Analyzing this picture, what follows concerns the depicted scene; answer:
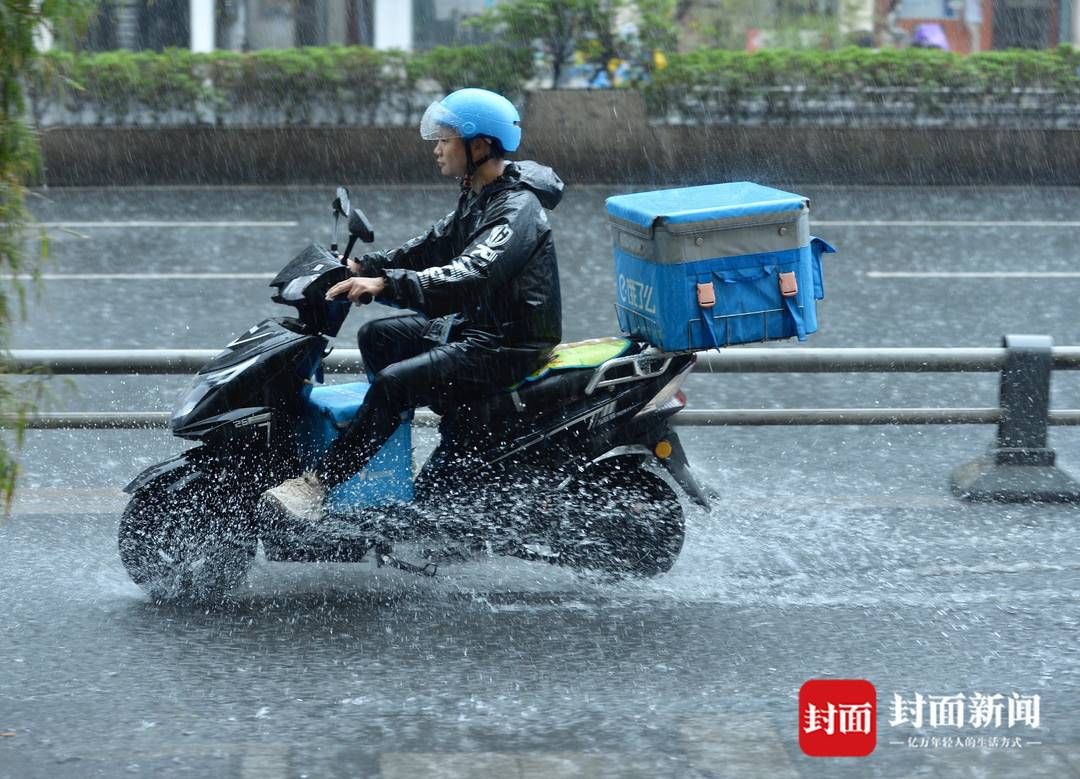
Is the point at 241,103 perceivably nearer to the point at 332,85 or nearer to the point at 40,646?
the point at 332,85

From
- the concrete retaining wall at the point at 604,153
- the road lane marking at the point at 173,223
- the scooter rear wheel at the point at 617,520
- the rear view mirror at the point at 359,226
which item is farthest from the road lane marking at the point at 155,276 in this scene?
the rear view mirror at the point at 359,226

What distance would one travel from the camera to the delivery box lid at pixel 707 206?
5.15 meters

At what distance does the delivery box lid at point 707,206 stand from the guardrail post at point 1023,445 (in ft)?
6.01

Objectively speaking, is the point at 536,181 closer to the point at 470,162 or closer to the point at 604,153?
the point at 470,162

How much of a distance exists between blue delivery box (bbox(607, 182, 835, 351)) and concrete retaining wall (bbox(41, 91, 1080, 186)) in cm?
1190

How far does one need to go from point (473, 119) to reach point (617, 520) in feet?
4.92

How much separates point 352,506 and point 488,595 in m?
0.61

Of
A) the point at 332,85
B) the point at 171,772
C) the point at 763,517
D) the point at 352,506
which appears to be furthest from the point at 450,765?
the point at 332,85

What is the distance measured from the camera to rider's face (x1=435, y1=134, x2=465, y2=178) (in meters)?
5.23

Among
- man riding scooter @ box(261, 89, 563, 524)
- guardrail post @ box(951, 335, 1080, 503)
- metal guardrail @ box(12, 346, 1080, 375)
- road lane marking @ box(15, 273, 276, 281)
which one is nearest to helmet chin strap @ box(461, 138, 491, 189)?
man riding scooter @ box(261, 89, 563, 524)

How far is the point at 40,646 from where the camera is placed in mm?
4941

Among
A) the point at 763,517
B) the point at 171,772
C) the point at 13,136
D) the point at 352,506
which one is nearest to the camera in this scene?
the point at 13,136

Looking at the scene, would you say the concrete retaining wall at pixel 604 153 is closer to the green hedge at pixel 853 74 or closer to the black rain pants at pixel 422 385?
the green hedge at pixel 853 74
